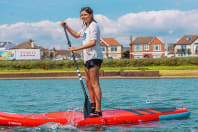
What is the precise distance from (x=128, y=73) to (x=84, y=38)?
22293 millimetres

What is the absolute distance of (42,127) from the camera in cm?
658

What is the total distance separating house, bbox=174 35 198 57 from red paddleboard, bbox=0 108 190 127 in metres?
74.1

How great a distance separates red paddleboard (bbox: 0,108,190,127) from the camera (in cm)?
671

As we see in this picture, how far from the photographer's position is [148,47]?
253 feet

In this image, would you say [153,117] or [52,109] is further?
[52,109]

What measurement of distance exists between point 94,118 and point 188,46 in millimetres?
→ 77286

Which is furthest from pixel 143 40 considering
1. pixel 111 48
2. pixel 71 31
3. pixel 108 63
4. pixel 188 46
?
pixel 71 31

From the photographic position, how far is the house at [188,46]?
7969 cm

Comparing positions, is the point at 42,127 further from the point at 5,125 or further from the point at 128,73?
the point at 128,73

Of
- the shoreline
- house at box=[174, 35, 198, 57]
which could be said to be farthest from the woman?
house at box=[174, 35, 198, 57]

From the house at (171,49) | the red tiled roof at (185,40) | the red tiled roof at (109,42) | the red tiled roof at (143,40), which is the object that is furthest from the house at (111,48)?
the house at (171,49)

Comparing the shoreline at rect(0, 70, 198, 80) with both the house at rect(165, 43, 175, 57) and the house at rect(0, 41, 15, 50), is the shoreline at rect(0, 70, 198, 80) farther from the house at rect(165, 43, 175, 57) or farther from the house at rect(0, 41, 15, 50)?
the house at rect(0, 41, 15, 50)

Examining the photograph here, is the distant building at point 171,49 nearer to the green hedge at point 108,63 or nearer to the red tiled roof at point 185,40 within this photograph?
the red tiled roof at point 185,40

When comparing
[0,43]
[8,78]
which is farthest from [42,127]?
[0,43]
